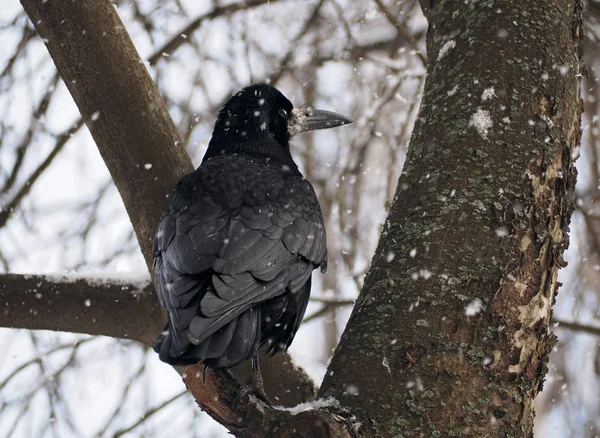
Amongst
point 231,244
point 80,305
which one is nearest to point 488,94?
point 231,244

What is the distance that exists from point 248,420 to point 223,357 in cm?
22

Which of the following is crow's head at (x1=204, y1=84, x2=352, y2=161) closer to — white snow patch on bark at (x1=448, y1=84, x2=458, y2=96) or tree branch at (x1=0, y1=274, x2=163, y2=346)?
tree branch at (x1=0, y1=274, x2=163, y2=346)

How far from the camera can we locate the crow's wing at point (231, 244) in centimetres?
260

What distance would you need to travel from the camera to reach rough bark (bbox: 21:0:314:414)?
316 cm

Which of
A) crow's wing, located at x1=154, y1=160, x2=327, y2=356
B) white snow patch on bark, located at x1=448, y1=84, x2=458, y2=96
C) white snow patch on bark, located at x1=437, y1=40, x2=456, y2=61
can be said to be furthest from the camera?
white snow patch on bark, located at x1=437, y1=40, x2=456, y2=61

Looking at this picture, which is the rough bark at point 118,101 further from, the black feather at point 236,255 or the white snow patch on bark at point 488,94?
the white snow patch on bark at point 488,94

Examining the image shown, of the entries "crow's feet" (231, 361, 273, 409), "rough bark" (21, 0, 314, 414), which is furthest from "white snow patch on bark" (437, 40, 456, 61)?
"crow's feet" (231, 361, 273, 409)

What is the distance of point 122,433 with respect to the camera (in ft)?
15.2

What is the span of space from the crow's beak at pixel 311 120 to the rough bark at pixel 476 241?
2.95 ft

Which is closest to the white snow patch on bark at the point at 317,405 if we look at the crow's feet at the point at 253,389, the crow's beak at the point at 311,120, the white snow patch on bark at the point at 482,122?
the crow's feet at the point at 253,389

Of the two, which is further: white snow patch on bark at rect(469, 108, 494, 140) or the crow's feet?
white snow patch on bark at rect(469, 108, 494, 140)

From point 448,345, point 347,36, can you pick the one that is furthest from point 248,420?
point 347,36

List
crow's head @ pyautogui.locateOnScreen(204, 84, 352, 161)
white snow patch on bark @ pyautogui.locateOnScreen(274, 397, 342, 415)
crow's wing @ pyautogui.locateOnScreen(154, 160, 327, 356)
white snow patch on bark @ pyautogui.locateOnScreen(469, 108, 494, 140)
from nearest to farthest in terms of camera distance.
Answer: white snow patch on bark @ pyautogui.locateOnScreen(274, 397, 342, 415)
crow's wing @ pyautogui.locateOnScreen(154, 160, 327, 356)
white snow patch on bark @ pyautogui.locateOnScreen(469, 108, 494, 140)
crow's head @ pyautogui.locateOnScreen(204, 84, 352, 161)

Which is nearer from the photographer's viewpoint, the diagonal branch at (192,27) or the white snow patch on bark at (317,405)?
the white snow patch on bark at (317,405)
